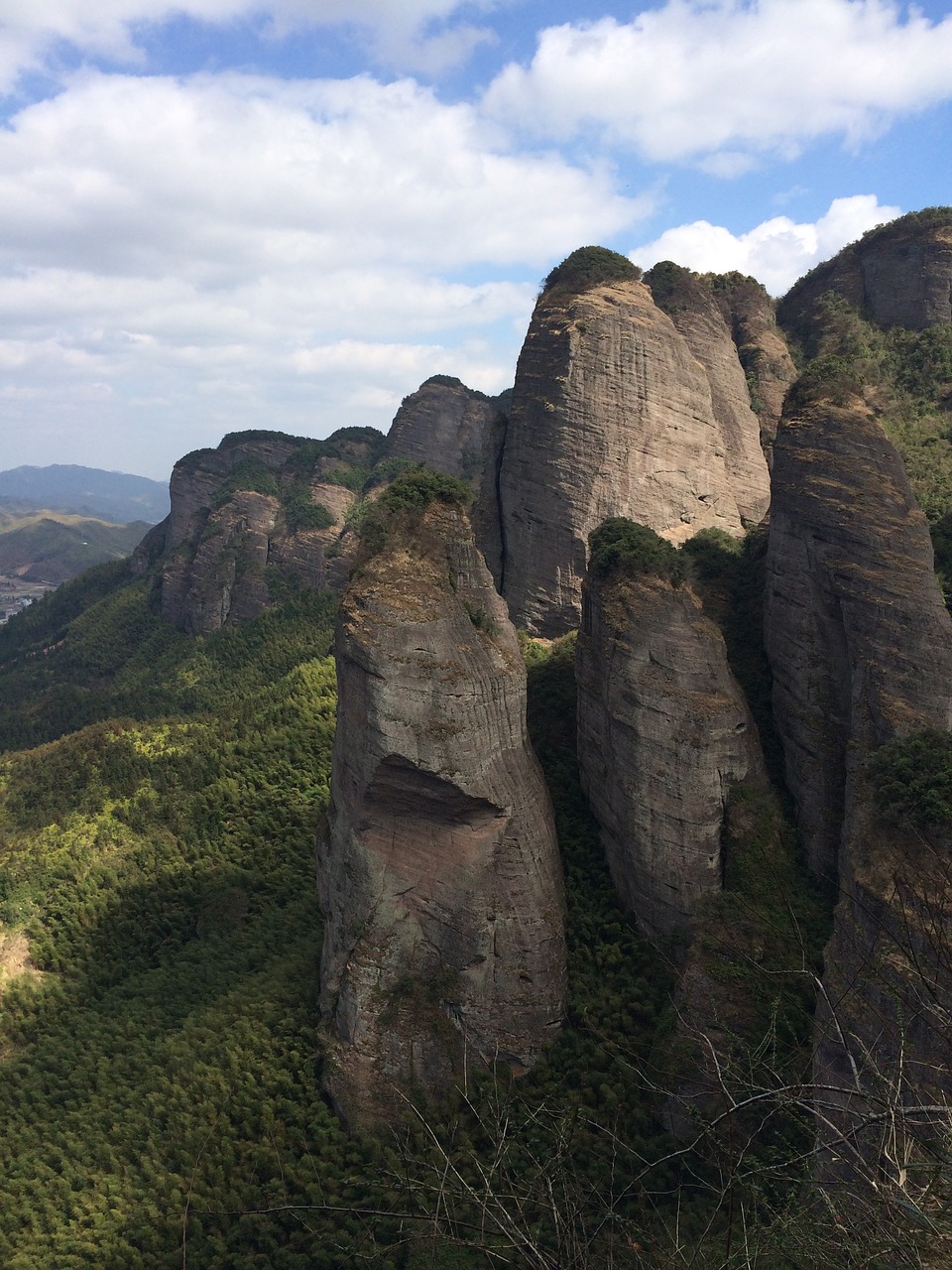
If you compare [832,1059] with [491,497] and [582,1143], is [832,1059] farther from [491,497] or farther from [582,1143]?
[491,497]

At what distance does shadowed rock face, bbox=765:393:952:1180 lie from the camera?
40.8 feet

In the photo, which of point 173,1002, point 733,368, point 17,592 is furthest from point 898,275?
point 17,592

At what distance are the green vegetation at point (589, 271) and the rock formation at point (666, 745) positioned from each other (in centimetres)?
1631

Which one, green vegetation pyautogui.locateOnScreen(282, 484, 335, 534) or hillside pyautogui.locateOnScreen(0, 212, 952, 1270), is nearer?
hillside pyautogui.locateOnScreen(0, 212, 952, 1270)

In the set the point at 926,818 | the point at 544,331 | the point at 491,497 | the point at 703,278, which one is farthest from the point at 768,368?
the point at 926,818

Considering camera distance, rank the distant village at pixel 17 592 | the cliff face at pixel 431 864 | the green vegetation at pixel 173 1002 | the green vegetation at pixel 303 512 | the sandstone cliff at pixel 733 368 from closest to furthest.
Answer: the green vegetation at pixel 173 1002
the cliff face at pixel 431 864
the sandstone cliff at pixel 733 368
the green vegetation at pixel 303 512
the distant village at pixel 17 592

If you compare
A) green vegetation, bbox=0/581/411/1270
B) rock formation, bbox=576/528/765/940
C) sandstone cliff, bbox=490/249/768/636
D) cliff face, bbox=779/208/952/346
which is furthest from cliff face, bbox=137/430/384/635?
rock formation, bbox=576/528/765/940

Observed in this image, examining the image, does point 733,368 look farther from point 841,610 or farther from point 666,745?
point 666,745

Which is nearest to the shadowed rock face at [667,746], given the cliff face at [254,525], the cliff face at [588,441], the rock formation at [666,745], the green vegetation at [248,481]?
the rock formation at [666,745]

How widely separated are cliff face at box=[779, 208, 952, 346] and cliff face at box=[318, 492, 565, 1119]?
106ft

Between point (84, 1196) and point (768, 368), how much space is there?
1498 inches

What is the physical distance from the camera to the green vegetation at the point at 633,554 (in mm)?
17953

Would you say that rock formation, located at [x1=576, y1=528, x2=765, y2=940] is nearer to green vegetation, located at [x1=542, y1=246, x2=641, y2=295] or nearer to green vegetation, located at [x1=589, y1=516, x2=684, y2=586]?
green vegetation, located at [x1=589, y1=516, x2=684, y2=586]

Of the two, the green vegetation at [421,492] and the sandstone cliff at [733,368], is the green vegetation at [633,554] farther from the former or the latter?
the sandstone cliff at [733,368]
